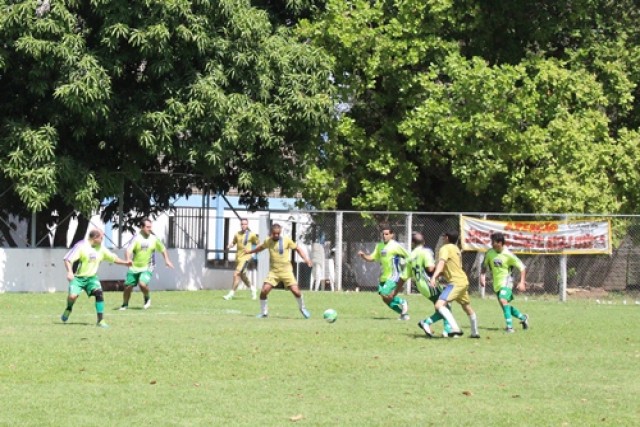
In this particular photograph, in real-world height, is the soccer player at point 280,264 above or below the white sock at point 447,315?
above

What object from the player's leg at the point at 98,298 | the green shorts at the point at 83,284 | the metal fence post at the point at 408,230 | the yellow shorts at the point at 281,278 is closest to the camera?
the player's leg at the point at 98,298

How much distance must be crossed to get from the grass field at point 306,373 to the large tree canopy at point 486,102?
13.0m

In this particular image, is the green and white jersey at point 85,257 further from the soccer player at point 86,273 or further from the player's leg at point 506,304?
the player's leg at point 506,304

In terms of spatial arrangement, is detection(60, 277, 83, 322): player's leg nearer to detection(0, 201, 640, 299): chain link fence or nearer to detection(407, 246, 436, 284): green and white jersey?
detection(407, 246, 436, 284): green and white jersey

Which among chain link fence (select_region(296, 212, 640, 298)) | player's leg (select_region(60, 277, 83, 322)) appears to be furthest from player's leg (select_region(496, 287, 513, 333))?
chain link fence (select_region(296, 212, 640, 298))

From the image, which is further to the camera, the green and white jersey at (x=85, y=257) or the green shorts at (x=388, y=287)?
the green shorts at (x=388, y=287)

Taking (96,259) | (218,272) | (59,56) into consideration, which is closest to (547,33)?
(218,272)

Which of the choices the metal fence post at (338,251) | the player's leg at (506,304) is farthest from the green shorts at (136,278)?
the metal fence post at (338,251)

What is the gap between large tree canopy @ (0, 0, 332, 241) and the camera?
106 ft

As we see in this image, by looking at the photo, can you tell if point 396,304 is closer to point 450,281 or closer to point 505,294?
point 505,294

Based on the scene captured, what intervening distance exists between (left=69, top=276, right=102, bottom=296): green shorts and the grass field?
626 millimetres

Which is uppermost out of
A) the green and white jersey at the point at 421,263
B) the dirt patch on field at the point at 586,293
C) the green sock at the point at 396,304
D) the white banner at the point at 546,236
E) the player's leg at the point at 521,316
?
the white banner at the point at 546,236

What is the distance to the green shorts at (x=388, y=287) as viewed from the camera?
24.9 m

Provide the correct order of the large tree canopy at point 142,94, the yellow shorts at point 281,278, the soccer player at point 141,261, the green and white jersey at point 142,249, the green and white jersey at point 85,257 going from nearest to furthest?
the green and white jersey at point 85,257, the yellow shorts at point 281,278, the soccer player at point 141,261, the green and white jersey at point 142,249, the large tree canopy at point 142,94
